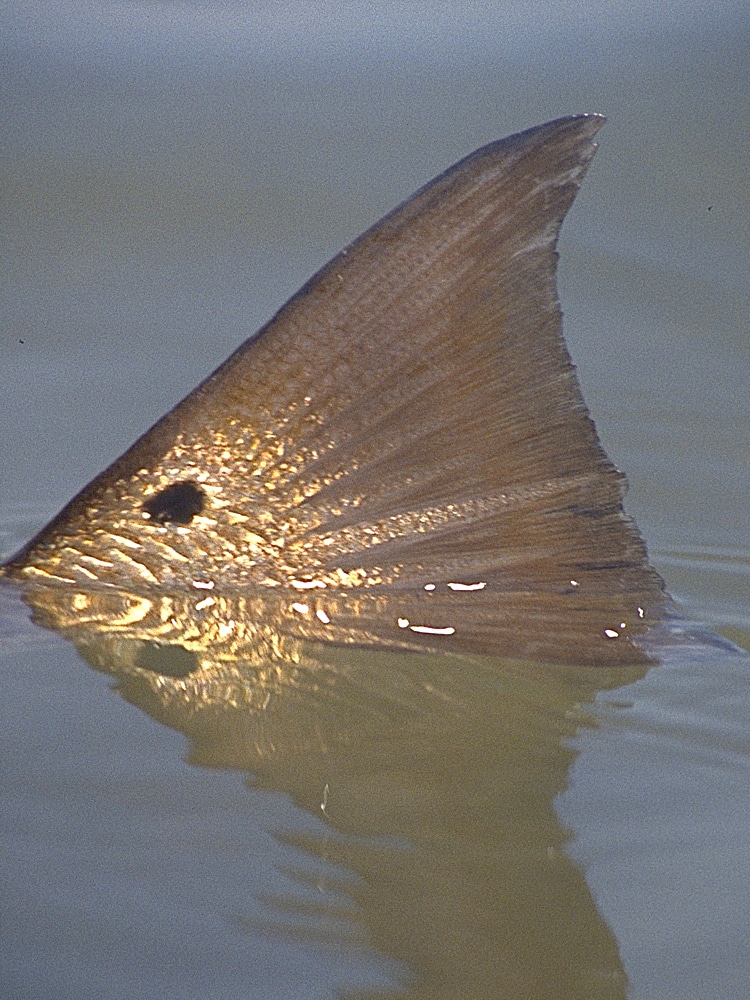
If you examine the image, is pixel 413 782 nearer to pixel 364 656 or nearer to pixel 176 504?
pixel 364 656

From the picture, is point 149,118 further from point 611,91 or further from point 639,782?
point 639,782

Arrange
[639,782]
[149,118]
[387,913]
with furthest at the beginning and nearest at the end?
1. [149,118]
2. [639,782]
3. [387,913]

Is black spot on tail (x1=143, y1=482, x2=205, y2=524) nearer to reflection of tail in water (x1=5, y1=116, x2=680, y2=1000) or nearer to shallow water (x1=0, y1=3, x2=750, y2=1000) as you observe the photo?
reflection of tail in water (x1=5, y1=116, x2=680, y2=1000)

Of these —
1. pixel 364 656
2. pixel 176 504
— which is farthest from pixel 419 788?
pixel 176 504

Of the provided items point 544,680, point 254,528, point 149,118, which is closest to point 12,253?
point 149,118

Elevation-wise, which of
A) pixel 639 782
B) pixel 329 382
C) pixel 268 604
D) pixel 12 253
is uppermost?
pixel 12 253

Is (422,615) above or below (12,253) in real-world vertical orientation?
below

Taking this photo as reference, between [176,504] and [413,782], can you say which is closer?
[413,782]
